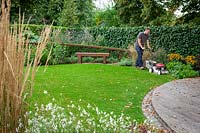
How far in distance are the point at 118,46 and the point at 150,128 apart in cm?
1330

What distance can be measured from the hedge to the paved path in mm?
5073

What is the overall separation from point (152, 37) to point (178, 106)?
898cm

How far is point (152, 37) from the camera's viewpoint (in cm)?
1477

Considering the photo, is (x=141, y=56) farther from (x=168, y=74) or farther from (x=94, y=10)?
(x=94, y=10)

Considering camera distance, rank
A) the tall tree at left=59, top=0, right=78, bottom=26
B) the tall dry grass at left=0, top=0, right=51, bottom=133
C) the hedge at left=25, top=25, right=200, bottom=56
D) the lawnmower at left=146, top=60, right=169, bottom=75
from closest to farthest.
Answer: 1. the tall dry grass at left=0, top=0, right=51, bottom=133
2. the lawnmower at left=146, top=60, right=169, bottom=75
3. the hedge at left=25, top=25, right=200, bottom=56
4. the tall tree at left=59, top=0, right=78, bottom=26

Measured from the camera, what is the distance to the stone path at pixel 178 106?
4843 mm

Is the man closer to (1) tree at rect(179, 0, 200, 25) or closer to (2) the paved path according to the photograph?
(2) the paved path

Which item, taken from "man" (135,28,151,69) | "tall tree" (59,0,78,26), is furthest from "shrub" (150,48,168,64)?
"tall tree" (59,0,78,26)

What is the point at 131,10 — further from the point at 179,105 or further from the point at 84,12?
the point at 179,105

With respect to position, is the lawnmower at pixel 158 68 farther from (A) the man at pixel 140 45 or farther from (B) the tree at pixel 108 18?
(B) the tree at pixel 108 18

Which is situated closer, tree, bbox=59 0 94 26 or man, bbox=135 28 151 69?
man, bbox=135 28 151 69

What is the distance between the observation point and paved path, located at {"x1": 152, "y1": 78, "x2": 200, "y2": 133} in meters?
4.85

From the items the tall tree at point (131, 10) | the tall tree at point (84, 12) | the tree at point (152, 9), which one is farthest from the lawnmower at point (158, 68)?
the tall tree at point (84, 12)

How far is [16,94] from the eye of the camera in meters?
2.65
